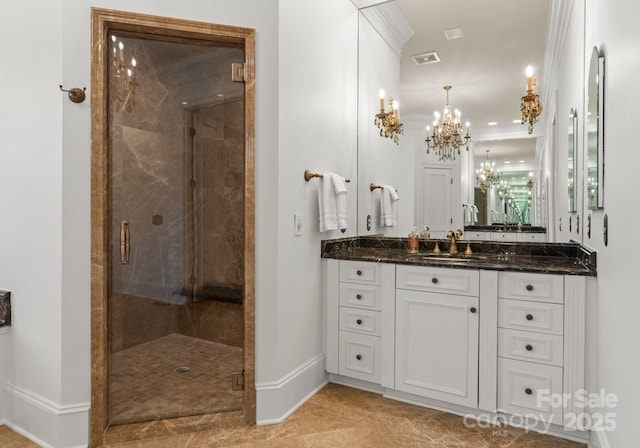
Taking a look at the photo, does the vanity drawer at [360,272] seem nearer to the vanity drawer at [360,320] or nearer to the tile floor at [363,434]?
the vanity drawer at [360,320]

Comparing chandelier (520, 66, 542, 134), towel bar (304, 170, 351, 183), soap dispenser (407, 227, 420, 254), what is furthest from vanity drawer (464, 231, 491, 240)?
towel bar (304, 170, 351, 183)

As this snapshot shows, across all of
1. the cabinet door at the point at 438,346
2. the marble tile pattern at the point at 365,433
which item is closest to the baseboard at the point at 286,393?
the marble tile pattern at the point at 365,433

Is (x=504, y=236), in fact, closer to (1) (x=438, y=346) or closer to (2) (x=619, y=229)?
(1) (x=438, y=346)

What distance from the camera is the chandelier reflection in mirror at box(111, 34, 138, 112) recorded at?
2.09m

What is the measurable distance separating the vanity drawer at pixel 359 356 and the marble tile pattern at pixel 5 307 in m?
1.89

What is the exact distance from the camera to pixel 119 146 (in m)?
2.18

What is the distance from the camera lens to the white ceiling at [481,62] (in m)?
2.61

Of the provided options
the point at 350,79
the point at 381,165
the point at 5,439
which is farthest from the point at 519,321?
the point at 5,439

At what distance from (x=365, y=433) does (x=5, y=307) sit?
6.71 feet

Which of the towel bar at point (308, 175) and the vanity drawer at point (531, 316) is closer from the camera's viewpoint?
the vanity drawer at point (531, 316)

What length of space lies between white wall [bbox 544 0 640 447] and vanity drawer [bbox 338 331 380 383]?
3.78 ft

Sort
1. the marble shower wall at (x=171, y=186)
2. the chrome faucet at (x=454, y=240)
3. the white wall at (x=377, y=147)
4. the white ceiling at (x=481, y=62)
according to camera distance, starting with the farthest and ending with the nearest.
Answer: the white wall at (x=377, y=147)
the chrome faucet at (x=454, y=240)
the white ceiling at (x=481, y=62)
the marble shower wall at (x=171, y=186)

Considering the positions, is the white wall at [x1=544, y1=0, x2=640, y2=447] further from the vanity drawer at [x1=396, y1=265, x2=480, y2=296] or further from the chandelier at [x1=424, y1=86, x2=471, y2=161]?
the chandelier at [x1=424, y1=86, x2=471, y2=161]

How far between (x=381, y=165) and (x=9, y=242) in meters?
2.45
